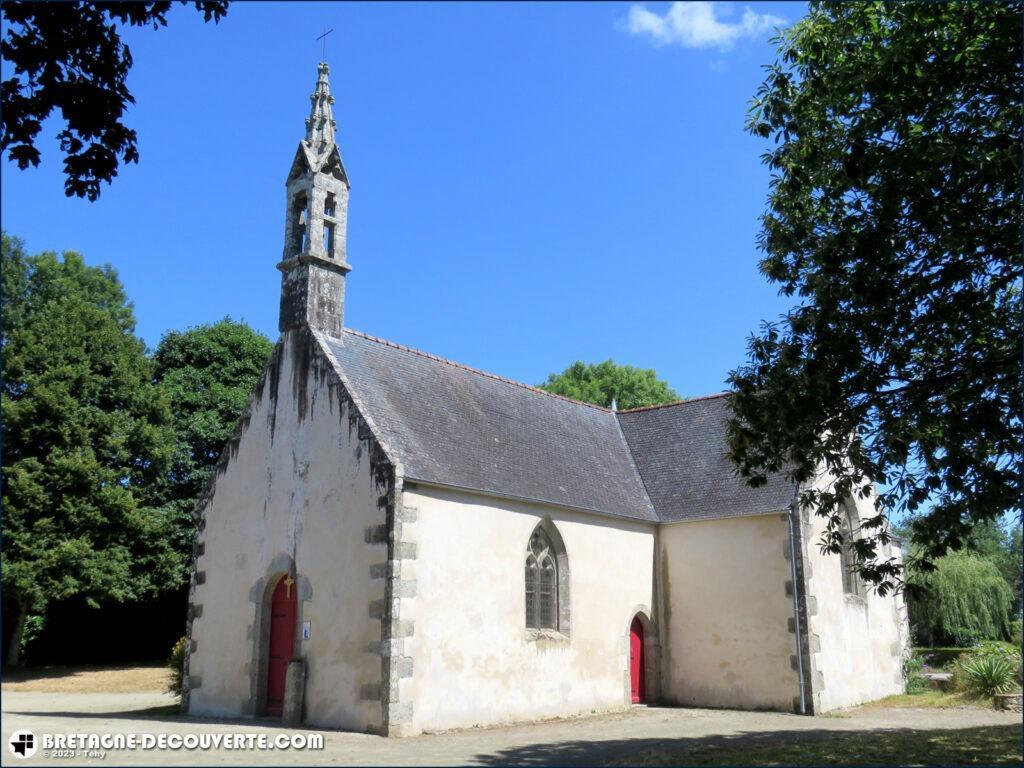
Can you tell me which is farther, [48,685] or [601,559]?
[48,685]

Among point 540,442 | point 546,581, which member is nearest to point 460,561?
point 546,581

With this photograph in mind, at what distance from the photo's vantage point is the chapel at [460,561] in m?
14.7

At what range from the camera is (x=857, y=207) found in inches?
429

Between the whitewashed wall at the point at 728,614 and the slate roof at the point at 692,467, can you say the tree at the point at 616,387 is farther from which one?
the whitewashed wall at the point at 728,614

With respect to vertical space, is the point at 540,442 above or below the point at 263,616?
above

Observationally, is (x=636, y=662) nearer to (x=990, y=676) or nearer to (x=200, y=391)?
(x=990, y=676)

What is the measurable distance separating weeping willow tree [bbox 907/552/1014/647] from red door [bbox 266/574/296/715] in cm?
2451

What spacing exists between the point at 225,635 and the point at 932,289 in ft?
45.2

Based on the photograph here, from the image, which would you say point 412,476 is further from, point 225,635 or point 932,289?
point 932,289

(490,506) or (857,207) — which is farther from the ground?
(857,207)

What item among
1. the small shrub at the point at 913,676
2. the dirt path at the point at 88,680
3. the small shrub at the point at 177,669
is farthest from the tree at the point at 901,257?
the dirt path at the point at 88,680

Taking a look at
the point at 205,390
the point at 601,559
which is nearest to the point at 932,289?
the point at 601,559

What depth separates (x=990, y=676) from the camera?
17828 millimetres

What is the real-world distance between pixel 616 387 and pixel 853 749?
3423 cm
